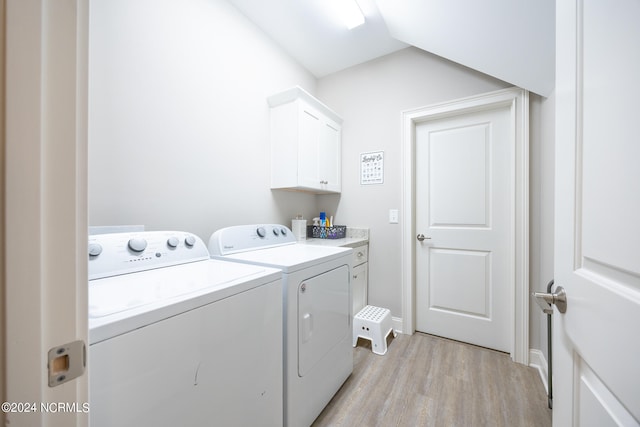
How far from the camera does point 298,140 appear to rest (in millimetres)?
2021

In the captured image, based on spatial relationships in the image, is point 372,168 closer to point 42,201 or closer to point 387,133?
point 387,133

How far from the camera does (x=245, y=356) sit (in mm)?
902

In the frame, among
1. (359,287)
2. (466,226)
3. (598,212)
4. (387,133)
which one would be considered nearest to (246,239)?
(359,287)

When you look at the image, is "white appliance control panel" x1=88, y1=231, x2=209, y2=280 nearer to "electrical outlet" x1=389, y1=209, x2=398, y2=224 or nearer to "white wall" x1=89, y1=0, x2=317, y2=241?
"white wall" x1=89, y1=0, x2=317, y2=241

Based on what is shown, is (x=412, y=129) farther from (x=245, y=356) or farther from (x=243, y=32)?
(x=245, y=356)

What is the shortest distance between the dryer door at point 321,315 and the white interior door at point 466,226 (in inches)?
Result: 42.4

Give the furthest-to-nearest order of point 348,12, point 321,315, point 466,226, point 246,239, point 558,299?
point 466,226 → point 348,12 → point 246,239 → point 321,315 → point 558,299

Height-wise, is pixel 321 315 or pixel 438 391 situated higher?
pixel 321 315

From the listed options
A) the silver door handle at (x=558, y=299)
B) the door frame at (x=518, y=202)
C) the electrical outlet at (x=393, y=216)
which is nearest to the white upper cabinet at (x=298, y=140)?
the electrical outlet at (x=393, y=216)

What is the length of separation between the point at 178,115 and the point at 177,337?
4.33ft

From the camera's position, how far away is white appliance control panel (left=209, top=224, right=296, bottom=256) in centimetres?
145

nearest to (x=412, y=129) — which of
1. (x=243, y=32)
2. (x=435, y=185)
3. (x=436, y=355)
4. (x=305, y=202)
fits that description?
(x=435, y=185)

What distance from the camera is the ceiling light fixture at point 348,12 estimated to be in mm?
1768

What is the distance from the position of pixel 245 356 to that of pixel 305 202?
183 centimetres
